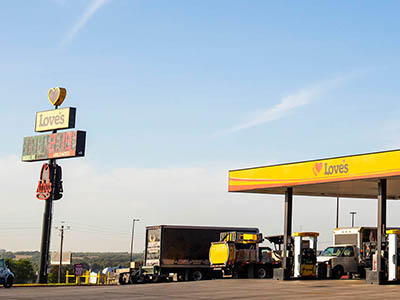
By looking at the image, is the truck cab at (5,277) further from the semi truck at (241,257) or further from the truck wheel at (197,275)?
the semi truck at (241,257)

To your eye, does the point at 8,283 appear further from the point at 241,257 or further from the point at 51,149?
the point at 51,149

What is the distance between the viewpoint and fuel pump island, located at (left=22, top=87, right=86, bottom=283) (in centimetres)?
4419

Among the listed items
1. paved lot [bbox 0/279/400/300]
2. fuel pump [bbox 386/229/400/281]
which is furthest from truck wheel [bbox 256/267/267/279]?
fuel pump [bbox 386/229/400/281]

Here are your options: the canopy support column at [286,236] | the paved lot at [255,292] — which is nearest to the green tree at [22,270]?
the canopy support column at [286,236]

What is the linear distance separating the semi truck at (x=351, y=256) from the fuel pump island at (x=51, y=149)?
17.2 m

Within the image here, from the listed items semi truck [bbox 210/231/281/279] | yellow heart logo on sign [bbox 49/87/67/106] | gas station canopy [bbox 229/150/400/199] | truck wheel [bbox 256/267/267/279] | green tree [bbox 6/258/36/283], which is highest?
yellow heart logo on sign [bbox 49/87/67/106]

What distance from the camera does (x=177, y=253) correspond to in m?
39.3

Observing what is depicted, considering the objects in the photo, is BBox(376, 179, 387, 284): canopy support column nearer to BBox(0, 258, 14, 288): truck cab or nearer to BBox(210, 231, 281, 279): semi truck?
BBox(210, 231, 281, 279): semi truck

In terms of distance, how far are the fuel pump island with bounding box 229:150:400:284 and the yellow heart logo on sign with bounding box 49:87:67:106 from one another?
16031mm

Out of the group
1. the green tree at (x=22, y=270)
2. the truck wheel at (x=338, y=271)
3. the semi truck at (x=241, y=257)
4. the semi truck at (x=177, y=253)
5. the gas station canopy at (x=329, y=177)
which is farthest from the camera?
the green tree at (x=22, y=270)

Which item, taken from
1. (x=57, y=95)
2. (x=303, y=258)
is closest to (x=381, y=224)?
(x=303, y=258)

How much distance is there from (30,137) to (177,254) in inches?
590

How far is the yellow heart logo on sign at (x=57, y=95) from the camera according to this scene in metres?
45.8

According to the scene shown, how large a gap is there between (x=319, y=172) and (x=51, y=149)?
21341mm
